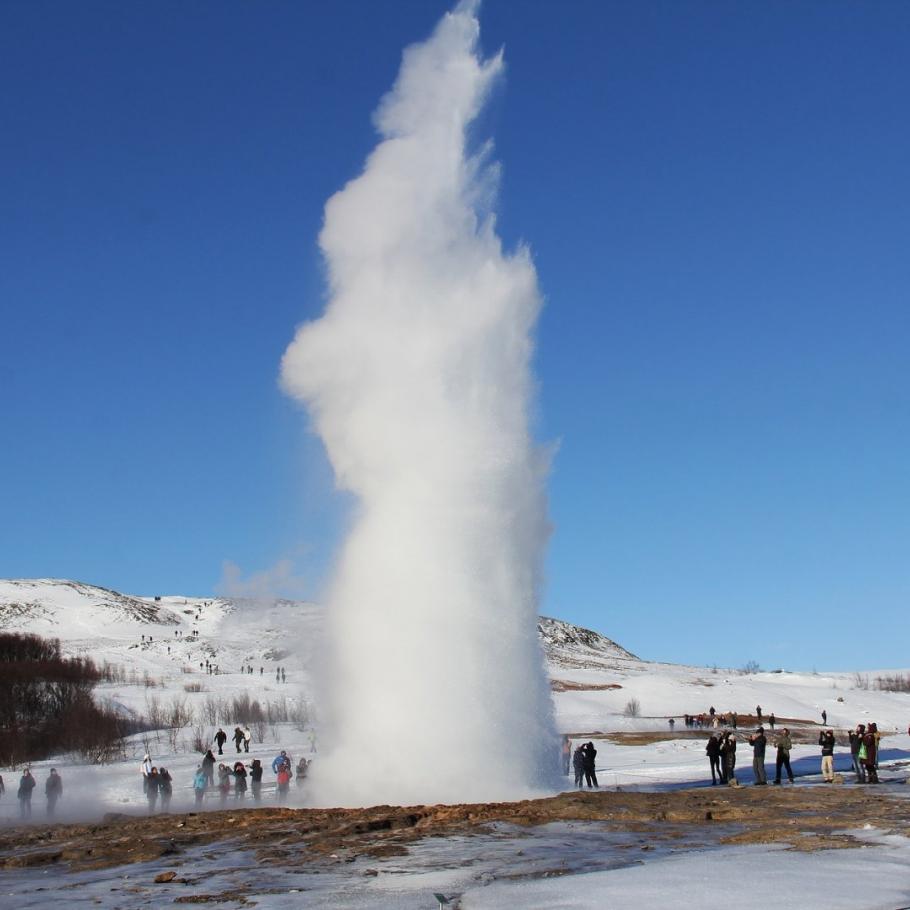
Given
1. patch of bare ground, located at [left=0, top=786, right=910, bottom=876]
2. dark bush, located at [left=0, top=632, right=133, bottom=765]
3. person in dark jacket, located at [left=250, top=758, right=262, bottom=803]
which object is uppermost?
dark bush, located at [left=0, top=632, right=133, bottom=765]

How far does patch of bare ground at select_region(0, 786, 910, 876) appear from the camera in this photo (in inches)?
639

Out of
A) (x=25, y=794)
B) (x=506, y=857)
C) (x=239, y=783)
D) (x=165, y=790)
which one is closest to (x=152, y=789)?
(x=165, y=790)

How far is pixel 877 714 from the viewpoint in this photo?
281 feet

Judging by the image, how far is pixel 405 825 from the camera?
18.1 m

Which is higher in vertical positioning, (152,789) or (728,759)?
(728,759)

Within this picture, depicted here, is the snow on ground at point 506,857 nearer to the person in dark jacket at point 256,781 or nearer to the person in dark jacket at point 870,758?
the person in dark jacket at point 256,781

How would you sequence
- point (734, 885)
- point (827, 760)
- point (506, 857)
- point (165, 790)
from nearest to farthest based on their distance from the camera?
1. point (734, 885)
2. point (506, 857)
3. point (827, 760)
4. point (165, 790)

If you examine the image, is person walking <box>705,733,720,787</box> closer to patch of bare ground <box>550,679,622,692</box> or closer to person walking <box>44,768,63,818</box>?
person walking <box>44,768,63,818</box>

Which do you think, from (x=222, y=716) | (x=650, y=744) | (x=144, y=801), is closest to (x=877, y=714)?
(x=650, y=744)

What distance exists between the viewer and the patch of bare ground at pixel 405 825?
1622cm

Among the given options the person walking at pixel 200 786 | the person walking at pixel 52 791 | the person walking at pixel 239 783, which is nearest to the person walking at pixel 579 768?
the person walking at pixel 239 783

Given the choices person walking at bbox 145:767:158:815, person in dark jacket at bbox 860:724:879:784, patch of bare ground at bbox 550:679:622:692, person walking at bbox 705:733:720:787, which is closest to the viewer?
person in dark jacket at bbox 860:724:879:784

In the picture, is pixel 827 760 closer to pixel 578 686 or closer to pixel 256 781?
pixel 256 781

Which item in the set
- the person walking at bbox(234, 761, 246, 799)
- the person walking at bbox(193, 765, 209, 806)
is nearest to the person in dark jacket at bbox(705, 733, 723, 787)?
the person walking at bbox(234, 761, 246, 799)
